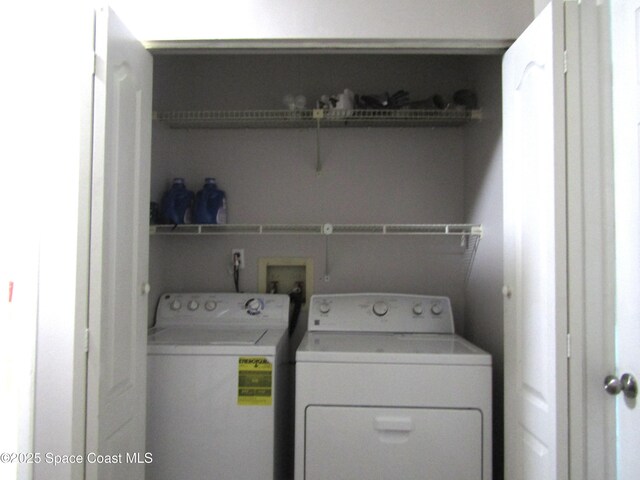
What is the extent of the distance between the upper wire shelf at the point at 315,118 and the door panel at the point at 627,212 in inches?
37.1

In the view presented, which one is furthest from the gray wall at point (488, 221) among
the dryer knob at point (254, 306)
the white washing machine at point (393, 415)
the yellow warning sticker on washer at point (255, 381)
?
the dryer knob at point (254, 306)

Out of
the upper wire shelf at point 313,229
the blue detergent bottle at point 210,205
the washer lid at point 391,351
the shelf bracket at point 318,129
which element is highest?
the shelf bracket at point 318,129

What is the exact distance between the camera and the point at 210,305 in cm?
210

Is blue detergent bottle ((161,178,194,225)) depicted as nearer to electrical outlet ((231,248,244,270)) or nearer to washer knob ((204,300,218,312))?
electrical outlet ((231,248,244,270))

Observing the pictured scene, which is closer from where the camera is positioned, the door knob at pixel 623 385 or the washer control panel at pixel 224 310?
the door knob at pixel 623 385

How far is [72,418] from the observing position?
1102mm

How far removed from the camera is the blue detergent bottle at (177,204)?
6.88 ft

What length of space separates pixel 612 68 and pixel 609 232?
18.1 inches

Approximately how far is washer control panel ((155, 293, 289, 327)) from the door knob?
55.6 inches

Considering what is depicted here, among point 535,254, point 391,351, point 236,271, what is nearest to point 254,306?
point 236,271

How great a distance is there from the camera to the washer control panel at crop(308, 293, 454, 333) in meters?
2.02

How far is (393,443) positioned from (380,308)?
0.72 m

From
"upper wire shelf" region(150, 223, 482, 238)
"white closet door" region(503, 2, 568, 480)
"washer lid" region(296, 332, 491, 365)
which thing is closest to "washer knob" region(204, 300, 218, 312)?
"upper wire shelf" region(150, 223, 482, 238)

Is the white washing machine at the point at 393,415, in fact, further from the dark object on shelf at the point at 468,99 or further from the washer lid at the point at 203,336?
the dark object on shelf at the point at 468,99
